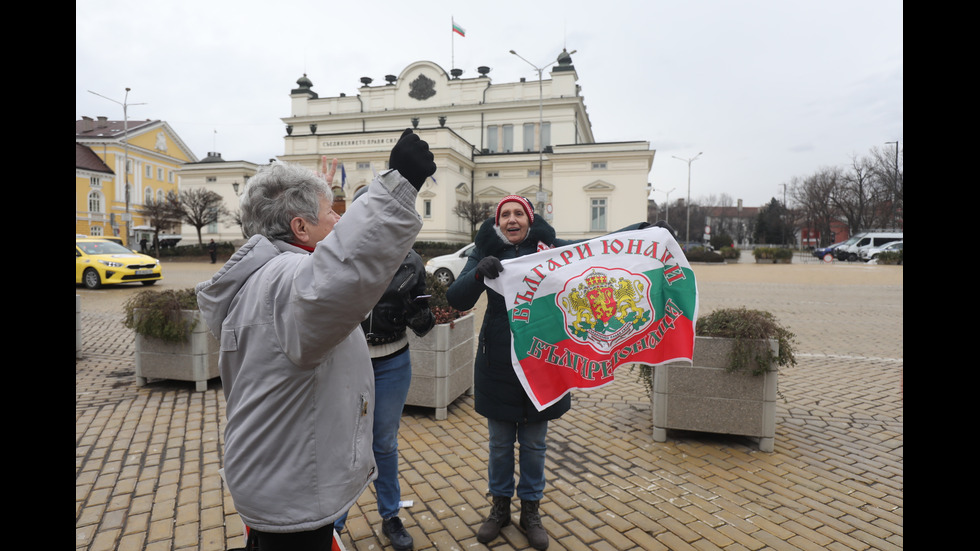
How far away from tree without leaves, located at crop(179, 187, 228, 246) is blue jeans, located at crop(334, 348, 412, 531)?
1685 inches

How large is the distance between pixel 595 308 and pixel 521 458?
1.09 m

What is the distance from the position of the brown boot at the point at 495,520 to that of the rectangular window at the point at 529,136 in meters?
51.5

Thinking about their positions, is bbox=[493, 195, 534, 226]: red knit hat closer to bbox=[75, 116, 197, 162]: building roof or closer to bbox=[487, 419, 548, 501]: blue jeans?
bbox=[487, 419, 548, 501]: blue jeans

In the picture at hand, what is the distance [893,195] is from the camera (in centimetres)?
5441

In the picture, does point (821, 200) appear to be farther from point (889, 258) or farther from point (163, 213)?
point (163, 213)

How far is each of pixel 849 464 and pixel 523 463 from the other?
295 centimetres

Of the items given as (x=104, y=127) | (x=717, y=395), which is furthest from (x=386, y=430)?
(x=104, y=127)

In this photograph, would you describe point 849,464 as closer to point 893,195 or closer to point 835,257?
point 835,257

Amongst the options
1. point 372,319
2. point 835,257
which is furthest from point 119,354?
point 835,257

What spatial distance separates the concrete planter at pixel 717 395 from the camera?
14.8ft

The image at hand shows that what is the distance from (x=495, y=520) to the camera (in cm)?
335

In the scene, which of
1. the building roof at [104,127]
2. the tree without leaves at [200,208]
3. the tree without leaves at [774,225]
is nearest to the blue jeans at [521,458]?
the tree without leaves at [200,208]

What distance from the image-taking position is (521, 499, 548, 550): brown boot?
126 inches

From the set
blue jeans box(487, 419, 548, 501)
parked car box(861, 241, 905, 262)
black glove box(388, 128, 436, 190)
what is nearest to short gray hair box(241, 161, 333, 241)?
black glove box(388, 128, 436, 190)
